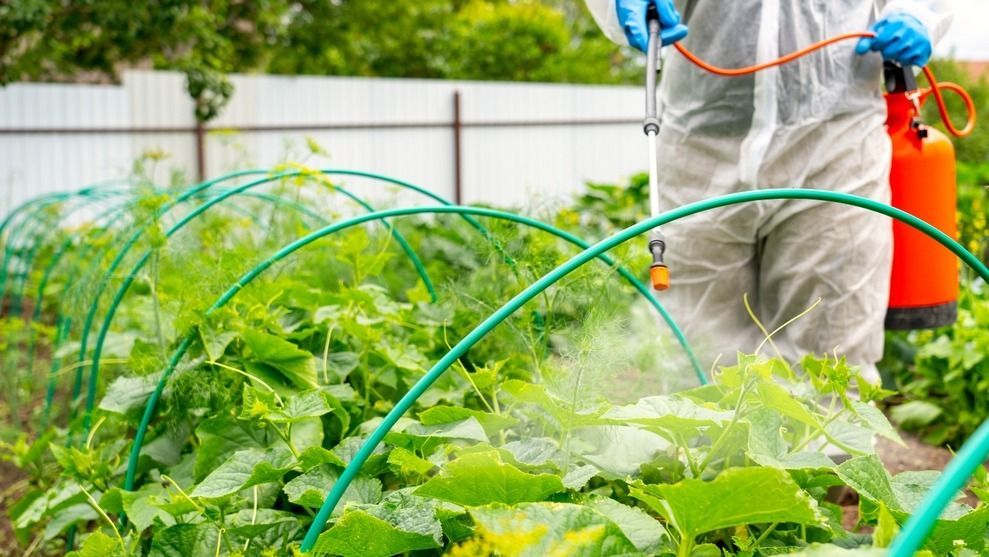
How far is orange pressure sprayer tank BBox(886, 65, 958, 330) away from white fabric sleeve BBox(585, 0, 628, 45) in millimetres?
616

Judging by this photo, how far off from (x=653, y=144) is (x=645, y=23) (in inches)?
18.7

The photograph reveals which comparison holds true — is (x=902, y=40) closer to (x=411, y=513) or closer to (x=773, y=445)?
(x=773, y=445)

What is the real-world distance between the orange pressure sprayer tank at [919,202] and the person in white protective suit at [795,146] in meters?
0.06

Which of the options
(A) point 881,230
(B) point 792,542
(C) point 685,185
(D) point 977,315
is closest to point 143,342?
(C) point 685,185

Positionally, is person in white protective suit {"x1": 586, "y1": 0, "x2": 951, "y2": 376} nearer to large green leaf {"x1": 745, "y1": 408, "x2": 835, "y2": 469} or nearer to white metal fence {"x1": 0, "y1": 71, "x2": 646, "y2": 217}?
large green leaf {"x1": 745, "y1": 408, "x2": 835, "y2": 469}

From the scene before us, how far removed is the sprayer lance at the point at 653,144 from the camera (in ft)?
4.52

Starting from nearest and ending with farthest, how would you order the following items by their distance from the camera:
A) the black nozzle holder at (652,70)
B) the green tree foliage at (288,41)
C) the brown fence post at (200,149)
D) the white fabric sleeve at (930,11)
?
1. the black nozzle holder at (652,70)
2. the white fabric sleeve at (930,11)
3. the green tree foliage at (288,41)
4. the brown fence post at (200,149)

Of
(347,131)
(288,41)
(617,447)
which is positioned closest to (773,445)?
(617,447)

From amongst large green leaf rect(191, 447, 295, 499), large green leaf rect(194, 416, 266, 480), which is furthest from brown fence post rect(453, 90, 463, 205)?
large green leaf rect(191, 447, 295, 499)

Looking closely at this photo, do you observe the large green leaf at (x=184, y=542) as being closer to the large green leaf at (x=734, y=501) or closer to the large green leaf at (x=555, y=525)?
the large green leaf at (x=555, y=525)

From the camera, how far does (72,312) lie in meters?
2.86

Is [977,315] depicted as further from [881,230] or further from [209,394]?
[209,394]

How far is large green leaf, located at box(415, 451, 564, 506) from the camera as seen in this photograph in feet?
4.35

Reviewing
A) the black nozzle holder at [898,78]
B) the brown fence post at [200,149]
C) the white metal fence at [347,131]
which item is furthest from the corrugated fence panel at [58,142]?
the black nozzle holder at [898,78]
